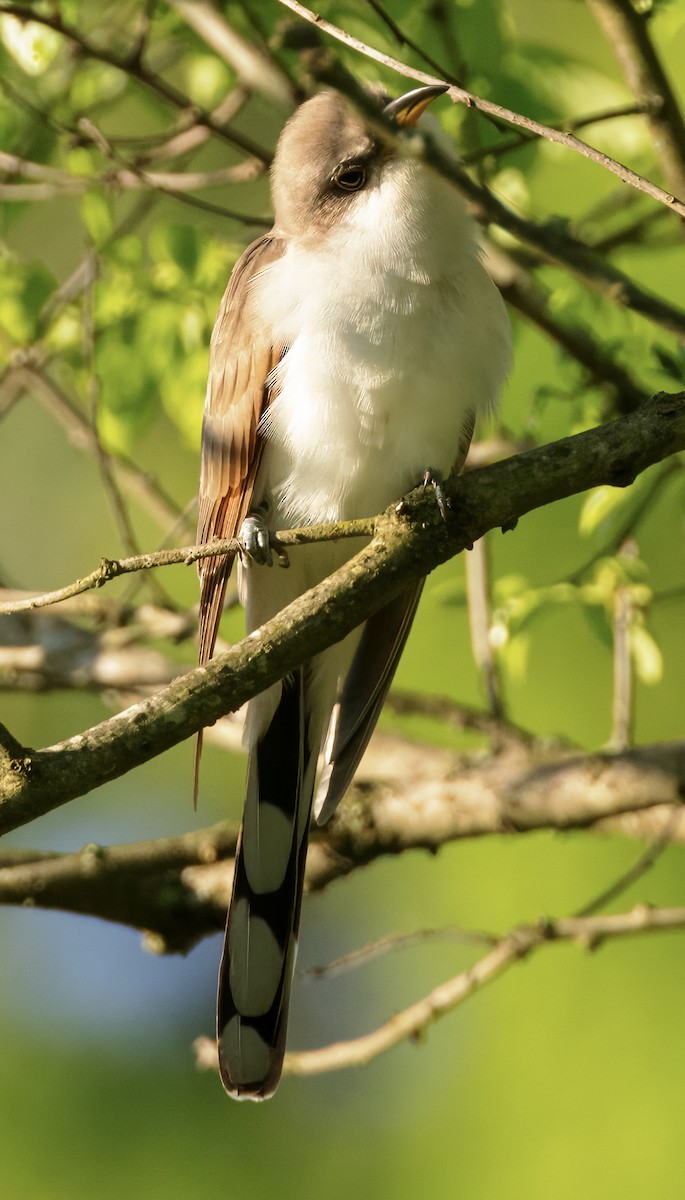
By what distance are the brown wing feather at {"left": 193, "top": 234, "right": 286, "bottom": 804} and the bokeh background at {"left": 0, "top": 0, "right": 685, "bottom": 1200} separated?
0.49 m

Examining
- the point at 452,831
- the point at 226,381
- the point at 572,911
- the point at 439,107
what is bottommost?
the point at 452,831

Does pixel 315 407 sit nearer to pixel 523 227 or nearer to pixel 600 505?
pixel 523 227

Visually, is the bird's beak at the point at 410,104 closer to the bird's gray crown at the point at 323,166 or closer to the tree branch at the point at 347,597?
the bird's gray crown at the point at 323,166

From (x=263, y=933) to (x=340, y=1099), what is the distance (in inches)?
137

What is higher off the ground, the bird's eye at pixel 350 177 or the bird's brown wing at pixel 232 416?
the bird's eye at pixel 350 177

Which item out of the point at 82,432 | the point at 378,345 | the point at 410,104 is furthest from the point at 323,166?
the point at 82,432

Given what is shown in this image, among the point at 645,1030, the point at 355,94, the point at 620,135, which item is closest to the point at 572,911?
the point at 645,1030

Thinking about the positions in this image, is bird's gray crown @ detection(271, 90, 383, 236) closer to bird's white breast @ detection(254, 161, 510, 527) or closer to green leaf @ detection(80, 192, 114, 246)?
bird's white breast @ detection(254, 161, 510, 527)

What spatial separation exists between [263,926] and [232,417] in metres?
1.46

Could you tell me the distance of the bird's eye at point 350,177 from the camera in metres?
3.77

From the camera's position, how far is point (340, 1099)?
23.0ft

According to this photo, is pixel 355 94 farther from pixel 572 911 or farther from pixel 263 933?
pixel 572 911

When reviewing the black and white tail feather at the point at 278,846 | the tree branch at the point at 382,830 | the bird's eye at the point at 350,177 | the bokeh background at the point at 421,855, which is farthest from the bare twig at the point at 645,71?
the tree branch at the point at 382,830

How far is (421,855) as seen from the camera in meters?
6.95
